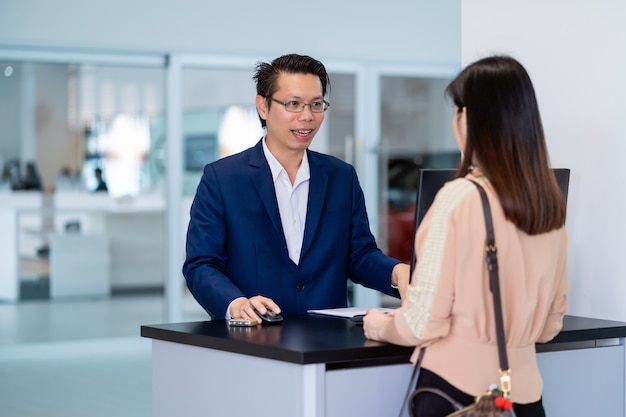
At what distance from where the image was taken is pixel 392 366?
2.74 metres

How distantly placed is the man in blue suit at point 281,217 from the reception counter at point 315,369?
0.96 ft

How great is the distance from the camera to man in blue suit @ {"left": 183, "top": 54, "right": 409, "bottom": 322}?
3.57 metres

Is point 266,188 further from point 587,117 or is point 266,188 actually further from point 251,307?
point 587,117

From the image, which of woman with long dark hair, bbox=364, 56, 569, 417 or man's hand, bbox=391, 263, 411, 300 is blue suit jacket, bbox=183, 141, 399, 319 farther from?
woman with long dark hair, bbox=364, 56, 569, 417

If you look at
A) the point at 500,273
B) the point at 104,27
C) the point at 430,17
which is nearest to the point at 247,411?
the point at 500,273

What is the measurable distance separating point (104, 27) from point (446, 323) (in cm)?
707

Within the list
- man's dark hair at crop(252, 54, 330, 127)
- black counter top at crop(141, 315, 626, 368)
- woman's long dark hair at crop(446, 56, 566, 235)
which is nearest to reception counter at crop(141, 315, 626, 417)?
black counter top at crop(141, 315, 626, 368)

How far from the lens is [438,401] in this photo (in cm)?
250

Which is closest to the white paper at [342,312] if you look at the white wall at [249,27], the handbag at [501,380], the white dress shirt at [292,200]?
the white dress shirt at [292,200]

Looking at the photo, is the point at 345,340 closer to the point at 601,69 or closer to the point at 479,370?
the point at 479,370

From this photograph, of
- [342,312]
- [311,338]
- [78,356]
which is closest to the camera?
[311,338]

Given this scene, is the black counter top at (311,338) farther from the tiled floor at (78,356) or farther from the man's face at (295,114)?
the tiled floor at (78,356)

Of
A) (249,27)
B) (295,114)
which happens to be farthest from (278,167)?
(249,27)

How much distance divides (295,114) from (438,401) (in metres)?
1.39
